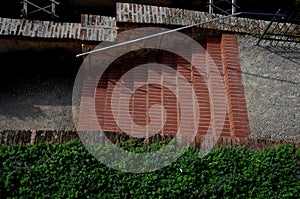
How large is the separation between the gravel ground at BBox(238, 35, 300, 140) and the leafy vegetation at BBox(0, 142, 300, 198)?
110 centimetres

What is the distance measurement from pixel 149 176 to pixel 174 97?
7.59 feet

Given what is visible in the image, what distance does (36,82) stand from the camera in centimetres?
822

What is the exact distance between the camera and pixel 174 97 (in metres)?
7.43

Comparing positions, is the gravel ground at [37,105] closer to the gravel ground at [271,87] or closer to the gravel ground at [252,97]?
the gravel ground at [252,97]

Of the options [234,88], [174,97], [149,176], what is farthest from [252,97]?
[149,176]

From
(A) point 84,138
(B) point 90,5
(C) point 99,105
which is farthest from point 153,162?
Answer: (B) point 90,5

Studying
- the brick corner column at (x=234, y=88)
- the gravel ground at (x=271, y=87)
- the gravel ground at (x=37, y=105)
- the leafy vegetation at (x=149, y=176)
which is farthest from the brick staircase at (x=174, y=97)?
the leafy vegetation at (x=149, y=176)

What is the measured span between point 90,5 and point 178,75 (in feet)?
10.8

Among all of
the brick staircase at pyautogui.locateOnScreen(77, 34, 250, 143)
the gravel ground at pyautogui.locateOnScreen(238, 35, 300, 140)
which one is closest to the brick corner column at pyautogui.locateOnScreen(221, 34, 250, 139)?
the brick staircase at pyautogui.locateOnScreen(77, 34, 250, 143)

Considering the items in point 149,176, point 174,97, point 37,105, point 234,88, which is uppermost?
point 234,88

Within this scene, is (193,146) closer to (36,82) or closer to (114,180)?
(114,180)

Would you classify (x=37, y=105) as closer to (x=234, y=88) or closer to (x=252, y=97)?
(x=234, y=88)

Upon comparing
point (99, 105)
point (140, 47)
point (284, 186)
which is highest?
point (140, 47)

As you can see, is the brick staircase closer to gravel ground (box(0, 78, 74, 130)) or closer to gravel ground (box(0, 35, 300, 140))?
gravel ground (box(0, 35, 300, 140))
